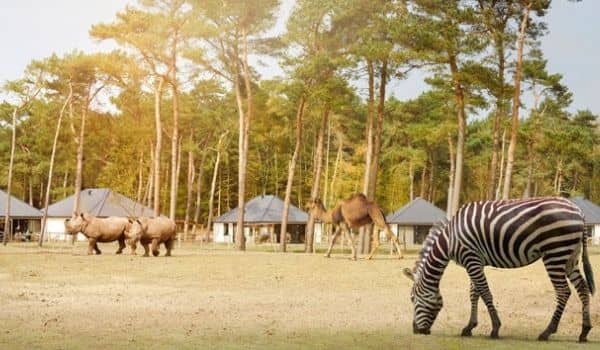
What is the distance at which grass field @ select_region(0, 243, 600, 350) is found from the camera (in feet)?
32.3

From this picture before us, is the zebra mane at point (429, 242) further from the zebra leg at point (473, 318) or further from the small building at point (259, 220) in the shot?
the small building at point (259, 220)

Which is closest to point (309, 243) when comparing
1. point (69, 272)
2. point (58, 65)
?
point (69, 272)

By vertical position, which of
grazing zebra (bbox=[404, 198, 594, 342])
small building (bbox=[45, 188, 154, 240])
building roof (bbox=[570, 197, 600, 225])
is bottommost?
grazing zebra (bbox=[404, 198, 594, 342])

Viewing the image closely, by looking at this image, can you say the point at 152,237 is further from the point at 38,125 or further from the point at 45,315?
the point at 38,125

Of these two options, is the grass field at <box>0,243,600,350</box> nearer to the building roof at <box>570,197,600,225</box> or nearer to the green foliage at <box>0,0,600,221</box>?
the green foliage at <box>0,0,600,221</box>

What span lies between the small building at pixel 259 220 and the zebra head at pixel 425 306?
154 feet

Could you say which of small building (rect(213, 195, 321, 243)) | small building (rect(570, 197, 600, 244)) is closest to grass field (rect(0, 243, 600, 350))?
small building (rect(213, 195, 321, 243))

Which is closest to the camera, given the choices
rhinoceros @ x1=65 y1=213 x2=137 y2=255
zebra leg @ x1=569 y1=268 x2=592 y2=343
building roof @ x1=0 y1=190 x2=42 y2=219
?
zebra leg @ x1=569 y1=268 x2=592 y2=343

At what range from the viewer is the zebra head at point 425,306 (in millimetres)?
9906

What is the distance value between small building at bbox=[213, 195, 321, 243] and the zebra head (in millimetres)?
47018

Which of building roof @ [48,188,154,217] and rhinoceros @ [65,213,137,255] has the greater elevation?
building roof @ [48,188,154,217]

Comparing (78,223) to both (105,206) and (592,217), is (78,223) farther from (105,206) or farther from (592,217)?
(592,217)

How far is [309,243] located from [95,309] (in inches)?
1042

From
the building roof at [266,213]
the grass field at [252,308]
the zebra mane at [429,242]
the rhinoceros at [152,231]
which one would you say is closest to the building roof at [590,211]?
the building roof at [266,213]
